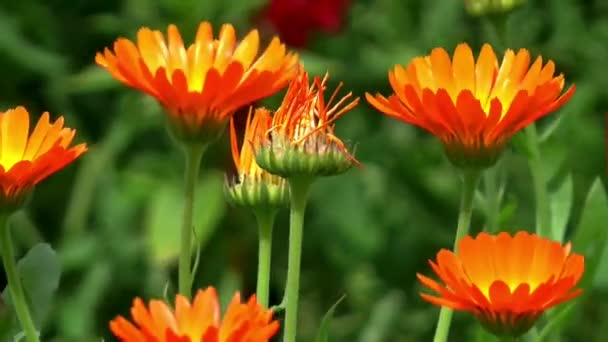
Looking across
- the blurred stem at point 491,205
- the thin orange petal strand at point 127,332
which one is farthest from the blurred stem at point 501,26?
the thin orange petal strand at point 127,332

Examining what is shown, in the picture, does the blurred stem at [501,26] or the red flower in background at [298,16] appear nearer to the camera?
the blurred stem at [501,26]

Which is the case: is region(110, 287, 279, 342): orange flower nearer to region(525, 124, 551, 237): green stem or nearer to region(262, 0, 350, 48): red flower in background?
region(525, 124, 551, 237): green stem

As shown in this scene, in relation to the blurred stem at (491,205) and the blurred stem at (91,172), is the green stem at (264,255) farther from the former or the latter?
the blurred stem at (91,172)

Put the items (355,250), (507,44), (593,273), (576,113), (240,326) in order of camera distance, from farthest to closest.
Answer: (576,113) → (355,250) → (507,44) → (593,273) → (240,326)

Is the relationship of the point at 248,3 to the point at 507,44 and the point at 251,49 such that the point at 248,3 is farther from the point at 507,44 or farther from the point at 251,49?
the point at 251,49

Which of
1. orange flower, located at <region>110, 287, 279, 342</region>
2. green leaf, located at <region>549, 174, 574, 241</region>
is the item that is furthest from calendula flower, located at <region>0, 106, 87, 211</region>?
green leaf, located at <region>549, 174, 574, 241</region>

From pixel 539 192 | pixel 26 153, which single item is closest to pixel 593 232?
pixel 539 192

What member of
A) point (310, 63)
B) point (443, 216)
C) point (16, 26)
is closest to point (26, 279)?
point (310, 63)
